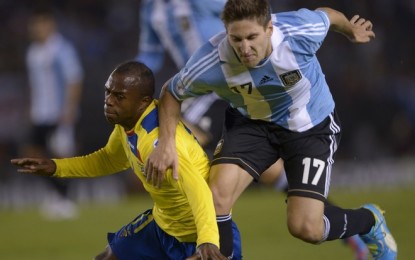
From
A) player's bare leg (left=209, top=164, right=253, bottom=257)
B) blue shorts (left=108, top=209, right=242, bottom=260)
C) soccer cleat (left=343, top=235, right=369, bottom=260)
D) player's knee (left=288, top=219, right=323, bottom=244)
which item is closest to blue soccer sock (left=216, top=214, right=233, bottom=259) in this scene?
player's bare leg (left=209, top=164, right=253, bottom=257)

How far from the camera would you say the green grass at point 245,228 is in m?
9.61

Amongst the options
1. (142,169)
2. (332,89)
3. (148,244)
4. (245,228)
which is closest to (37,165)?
(142,169)

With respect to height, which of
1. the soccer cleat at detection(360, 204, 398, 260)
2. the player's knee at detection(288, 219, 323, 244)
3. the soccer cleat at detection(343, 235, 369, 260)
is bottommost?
the soccer cleat at detection(343, 235, 369, 260)

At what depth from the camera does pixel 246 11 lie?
6.08 meters

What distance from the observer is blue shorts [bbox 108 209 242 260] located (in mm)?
6516

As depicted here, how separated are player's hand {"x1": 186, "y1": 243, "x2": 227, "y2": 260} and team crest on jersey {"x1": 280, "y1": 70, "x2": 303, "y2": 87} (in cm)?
133

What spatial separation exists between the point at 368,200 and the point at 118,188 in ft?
12.9

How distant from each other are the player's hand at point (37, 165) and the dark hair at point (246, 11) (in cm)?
145

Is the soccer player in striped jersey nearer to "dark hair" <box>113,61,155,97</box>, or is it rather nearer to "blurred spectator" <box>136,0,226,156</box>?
"dark hair" <box>113,61,155,97</box>

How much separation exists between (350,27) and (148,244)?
1936 mm

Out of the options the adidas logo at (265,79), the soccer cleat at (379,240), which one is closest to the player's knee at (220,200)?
the adidas logo at (265,79)

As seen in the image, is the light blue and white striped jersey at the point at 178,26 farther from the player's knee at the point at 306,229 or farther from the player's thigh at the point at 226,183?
the player's knee at the point at 306,229

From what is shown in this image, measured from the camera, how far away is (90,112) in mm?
15305

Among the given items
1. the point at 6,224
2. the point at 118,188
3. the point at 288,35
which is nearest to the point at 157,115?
the point at 288,35
